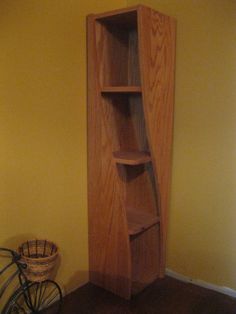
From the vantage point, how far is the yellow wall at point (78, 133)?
178 centimetres

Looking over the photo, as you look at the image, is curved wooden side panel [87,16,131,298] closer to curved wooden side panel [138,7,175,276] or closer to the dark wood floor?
the dark wood floor

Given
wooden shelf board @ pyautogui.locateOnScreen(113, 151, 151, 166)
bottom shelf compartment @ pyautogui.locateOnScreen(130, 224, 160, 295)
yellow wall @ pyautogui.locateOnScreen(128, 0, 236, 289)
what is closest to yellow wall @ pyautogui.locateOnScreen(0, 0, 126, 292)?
wooden shelf board @ pyautogui.locateOnScreen(113, 151, 151, 166)

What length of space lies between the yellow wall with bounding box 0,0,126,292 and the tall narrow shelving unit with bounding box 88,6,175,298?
3.9 inches

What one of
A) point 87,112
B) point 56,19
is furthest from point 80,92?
point 56,19

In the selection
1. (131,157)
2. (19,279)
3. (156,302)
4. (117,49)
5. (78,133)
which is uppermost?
(117,49)

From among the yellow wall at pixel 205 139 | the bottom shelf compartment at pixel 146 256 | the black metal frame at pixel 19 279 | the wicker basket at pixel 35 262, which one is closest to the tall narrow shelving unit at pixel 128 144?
the bottom shelf compartment at pixel 146 256

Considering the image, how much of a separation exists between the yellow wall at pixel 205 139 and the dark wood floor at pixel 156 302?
0.44 ft

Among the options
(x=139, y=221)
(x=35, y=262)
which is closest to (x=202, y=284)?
(x=139, y=221)

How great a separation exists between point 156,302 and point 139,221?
20.0 inches

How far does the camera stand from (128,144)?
7.50 feet

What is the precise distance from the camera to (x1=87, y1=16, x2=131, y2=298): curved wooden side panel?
81.5 inches

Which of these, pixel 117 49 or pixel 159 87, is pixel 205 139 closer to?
pixel 159 87

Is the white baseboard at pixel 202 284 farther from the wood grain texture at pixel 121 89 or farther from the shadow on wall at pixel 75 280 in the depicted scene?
the wood grain texture at pixel 121 89

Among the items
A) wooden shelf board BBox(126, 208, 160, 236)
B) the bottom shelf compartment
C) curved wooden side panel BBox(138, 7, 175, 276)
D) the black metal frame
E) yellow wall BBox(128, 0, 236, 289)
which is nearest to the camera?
the black metal frame
